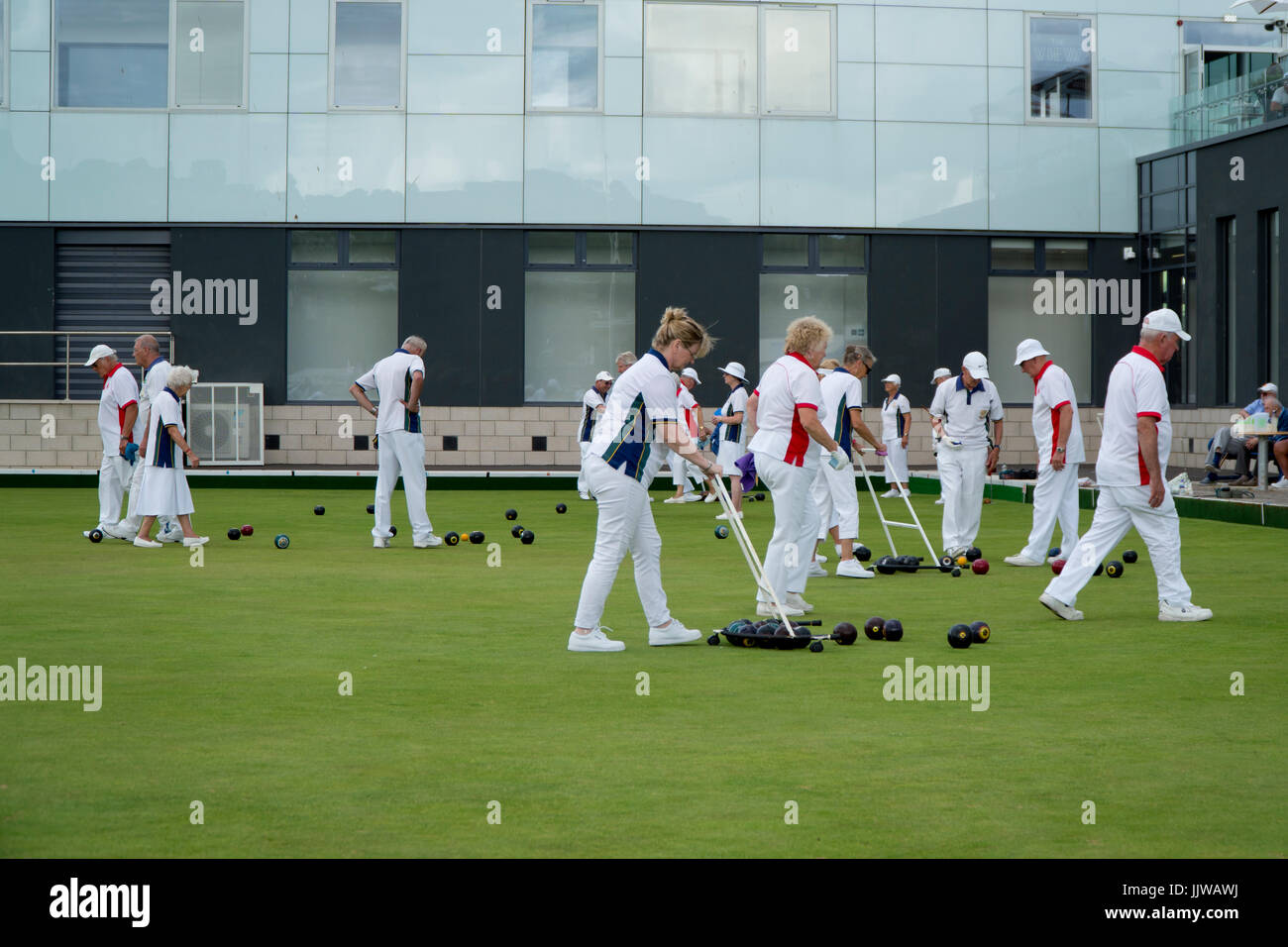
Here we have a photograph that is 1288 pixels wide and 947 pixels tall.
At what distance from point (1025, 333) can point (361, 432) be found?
447 inches

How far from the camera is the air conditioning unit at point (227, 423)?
24.3 m

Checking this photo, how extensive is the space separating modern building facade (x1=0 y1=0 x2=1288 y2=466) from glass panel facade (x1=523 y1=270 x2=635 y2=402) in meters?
0.05

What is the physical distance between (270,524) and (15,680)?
31.6 feet

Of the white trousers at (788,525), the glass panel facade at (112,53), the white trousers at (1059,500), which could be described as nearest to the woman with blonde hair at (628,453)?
the white trousers at (788,525)

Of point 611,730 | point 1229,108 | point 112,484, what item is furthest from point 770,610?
point 1229,108

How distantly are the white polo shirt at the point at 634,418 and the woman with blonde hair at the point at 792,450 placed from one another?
58.7 inches

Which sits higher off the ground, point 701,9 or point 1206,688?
point 701,9

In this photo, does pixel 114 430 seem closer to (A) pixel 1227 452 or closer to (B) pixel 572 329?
(B) pixel 572 329

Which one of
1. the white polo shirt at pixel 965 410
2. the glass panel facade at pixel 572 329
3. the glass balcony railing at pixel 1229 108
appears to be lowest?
the white polo shirt at pixel 965 410

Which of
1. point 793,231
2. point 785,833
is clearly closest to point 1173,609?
point 785,833

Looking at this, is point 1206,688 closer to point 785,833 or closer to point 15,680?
point 785,833

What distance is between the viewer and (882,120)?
997 inches

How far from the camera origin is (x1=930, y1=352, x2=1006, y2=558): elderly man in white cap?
41.4 feet

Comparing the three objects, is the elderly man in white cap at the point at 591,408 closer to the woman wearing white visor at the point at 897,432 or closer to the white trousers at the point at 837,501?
the woman wearing white visor at the point at 897,432
